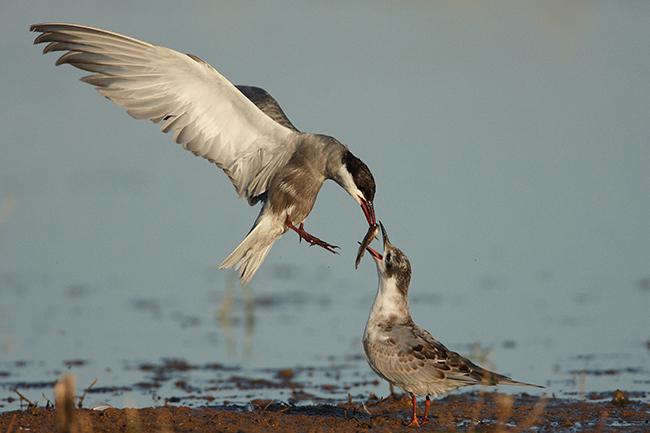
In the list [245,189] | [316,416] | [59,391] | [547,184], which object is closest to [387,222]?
[547,184]

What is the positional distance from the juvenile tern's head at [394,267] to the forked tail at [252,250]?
1.03 m

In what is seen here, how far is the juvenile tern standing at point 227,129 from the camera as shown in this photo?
28.8 feet

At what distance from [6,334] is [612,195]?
275 inches

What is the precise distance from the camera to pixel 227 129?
9.29 meters

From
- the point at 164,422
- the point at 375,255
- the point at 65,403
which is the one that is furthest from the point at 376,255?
the point at 65,403

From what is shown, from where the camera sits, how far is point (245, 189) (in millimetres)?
9625

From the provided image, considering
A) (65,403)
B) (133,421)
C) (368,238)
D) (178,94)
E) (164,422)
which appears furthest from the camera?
(178,94)

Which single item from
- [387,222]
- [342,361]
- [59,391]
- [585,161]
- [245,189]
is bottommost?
[59,391]

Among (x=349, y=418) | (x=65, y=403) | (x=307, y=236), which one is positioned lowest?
(x=65, y=403)

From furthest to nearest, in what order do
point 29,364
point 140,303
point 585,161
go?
point 585,161 < point 140,303 < point 29,364

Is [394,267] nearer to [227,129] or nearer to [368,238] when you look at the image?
[368,238]

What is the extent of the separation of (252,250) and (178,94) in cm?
124

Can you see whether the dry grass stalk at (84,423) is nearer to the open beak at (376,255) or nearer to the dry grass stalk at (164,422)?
the dry grass stalk at (164,422)

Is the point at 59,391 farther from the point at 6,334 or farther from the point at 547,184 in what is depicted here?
the point at 547,184
